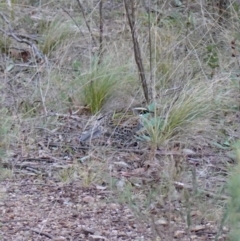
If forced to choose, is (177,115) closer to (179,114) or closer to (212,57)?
(179,114)

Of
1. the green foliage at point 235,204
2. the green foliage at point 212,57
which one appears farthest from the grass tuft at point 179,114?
the green foliage at point 235,204

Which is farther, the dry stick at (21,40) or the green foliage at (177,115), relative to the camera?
the dry stick at (21,40)

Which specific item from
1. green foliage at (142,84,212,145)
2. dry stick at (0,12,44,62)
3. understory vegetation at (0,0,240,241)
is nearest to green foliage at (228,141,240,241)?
understory vegetation at (0,0,240,241)

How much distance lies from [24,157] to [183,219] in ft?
4.48

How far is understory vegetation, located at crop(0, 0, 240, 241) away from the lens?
369 centimetres

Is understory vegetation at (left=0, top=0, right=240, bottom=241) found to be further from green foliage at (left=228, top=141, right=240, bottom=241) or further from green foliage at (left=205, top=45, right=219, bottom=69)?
green foliage at (left=228, top=141, right=240, bottom=241)

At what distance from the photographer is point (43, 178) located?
4.12m

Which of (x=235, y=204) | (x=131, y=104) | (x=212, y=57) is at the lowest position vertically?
(x=131, y=104)

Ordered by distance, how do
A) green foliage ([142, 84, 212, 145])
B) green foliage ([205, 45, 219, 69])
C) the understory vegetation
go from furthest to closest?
green foliage ([205, 45, 219, 69]) < green foliage ([142, 84, 212, 145]) < the understory vegetation

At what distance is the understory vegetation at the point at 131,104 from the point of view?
145 inches

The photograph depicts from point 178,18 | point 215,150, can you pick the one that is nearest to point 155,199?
point 215,150

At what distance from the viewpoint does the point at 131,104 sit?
5.05 m

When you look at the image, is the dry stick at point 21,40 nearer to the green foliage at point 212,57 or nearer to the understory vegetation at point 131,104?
the understory vegetation at point 131,104

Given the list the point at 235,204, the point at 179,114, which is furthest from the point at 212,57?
the point at 235,204
